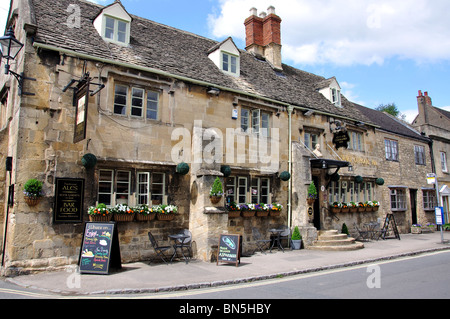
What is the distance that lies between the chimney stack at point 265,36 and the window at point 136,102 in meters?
9.81

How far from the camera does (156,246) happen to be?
10.4 m

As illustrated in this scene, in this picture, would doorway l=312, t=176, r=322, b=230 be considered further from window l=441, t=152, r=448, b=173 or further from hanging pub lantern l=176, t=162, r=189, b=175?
window l=441, t=152, r=448, b=173

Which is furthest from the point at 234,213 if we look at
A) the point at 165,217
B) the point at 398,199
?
the point at 398,199

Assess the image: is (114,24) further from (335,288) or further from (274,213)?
(335,288)

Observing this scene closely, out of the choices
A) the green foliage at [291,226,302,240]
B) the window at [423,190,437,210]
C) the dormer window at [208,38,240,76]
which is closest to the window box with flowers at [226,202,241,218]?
the green foliage at [291,226,302,240]

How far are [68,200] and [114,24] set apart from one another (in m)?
6.84

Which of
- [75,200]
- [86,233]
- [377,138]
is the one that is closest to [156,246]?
[86,233]

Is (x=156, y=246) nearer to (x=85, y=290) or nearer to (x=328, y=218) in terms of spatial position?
(x=85, y=290)

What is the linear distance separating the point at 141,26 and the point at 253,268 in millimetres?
11262

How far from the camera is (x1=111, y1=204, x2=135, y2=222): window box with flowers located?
34.0ft

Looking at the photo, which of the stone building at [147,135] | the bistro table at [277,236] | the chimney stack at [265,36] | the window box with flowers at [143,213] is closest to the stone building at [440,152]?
the stone building at [147,135]

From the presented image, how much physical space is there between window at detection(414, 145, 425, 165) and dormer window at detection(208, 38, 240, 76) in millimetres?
15644

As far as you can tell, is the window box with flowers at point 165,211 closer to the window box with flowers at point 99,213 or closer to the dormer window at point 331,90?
the window box with flowers at point 99,213

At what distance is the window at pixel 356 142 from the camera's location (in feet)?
62.5
